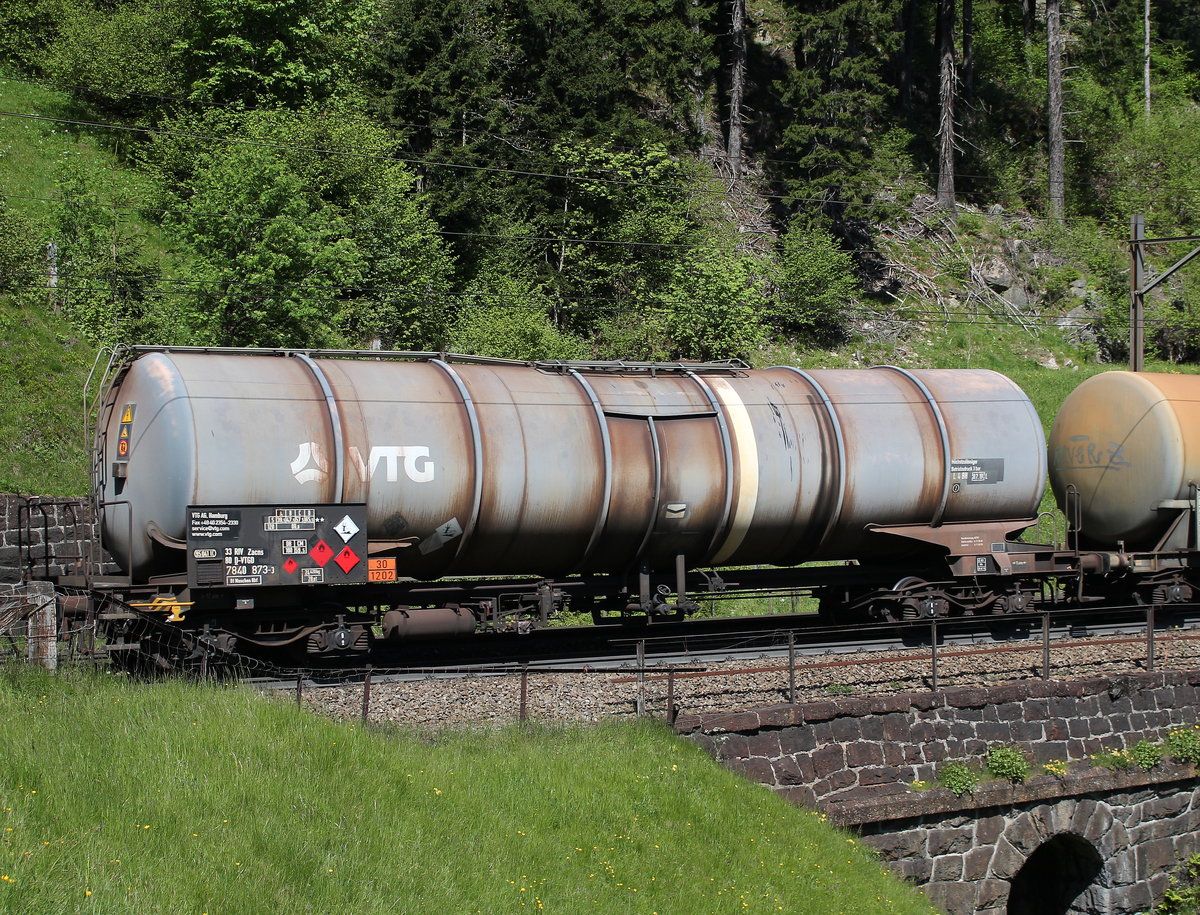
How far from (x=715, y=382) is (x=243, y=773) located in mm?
9306

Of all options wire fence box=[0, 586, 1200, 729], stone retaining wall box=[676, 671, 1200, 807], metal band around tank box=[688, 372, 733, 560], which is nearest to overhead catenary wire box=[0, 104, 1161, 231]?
metal band around tank box=[688, 372, 733, 560]

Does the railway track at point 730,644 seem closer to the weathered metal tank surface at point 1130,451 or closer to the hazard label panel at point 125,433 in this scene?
the weathered metal tank surface at point 1130,451

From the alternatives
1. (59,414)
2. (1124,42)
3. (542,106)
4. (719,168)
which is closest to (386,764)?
(59,414)

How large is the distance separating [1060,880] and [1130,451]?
714 centimetres

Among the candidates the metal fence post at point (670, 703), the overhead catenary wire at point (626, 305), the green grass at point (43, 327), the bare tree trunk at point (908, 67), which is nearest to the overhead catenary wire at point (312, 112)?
the green grass at point (43, 327)

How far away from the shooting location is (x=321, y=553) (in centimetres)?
1301

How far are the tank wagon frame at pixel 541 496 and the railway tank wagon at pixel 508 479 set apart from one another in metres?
0.03

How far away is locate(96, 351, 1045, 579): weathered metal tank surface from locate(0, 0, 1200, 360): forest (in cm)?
1167

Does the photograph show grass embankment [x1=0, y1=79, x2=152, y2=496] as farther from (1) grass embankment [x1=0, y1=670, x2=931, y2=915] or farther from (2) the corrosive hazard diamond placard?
(1) grass embankment [x1=0, y1=670, x2=931, y2=915]

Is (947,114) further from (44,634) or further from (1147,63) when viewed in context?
(44,634)

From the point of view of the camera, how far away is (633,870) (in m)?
9.77

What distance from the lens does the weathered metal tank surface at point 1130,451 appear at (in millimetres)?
17547

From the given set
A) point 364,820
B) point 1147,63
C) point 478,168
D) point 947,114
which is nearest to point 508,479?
point 364,820

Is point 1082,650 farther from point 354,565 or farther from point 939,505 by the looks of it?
point 354,565
